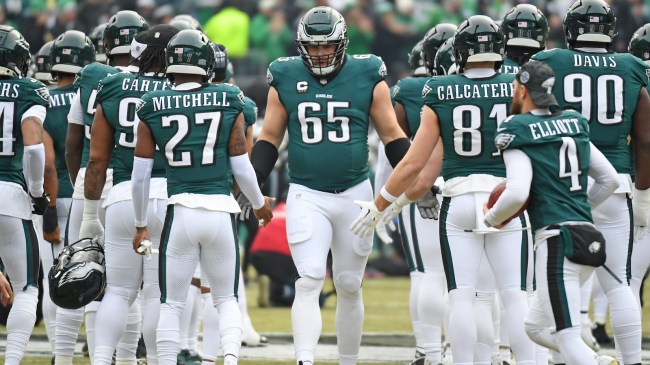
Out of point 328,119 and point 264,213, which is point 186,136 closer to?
point 264,213

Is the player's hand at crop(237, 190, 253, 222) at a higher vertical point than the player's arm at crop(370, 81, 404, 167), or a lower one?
lower

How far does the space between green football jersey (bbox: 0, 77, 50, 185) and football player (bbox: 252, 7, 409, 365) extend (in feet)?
4.63

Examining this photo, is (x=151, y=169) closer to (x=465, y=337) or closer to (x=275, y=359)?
(x=465, y=337)

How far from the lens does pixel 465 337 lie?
734 centimetres

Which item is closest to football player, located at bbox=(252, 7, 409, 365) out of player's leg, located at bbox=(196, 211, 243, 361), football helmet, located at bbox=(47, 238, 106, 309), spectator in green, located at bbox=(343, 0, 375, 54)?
player's leg, located at bbox=(196, 211, 243, 361)

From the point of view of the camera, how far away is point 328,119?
782cm

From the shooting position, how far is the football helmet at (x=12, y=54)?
7.93 meters

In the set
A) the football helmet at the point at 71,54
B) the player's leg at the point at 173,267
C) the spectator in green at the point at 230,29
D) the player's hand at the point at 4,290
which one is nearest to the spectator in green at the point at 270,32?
the spectator in green at the point at 230,29

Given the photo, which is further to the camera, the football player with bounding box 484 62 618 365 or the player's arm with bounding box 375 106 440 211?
the player's arm with bounding box 375 106 440 211

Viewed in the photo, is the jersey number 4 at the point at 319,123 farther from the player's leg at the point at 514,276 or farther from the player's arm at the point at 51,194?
the player's arm at the point at 51,194

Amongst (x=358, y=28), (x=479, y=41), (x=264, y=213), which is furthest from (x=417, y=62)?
(x=358, y=28)

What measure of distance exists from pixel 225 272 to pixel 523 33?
2.55 m

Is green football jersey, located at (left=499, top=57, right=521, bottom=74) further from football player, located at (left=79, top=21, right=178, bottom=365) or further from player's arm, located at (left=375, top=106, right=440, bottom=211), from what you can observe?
football player, located at (left=79, top=21, right=178, bottom=365)

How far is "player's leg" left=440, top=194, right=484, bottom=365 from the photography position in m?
7.36
